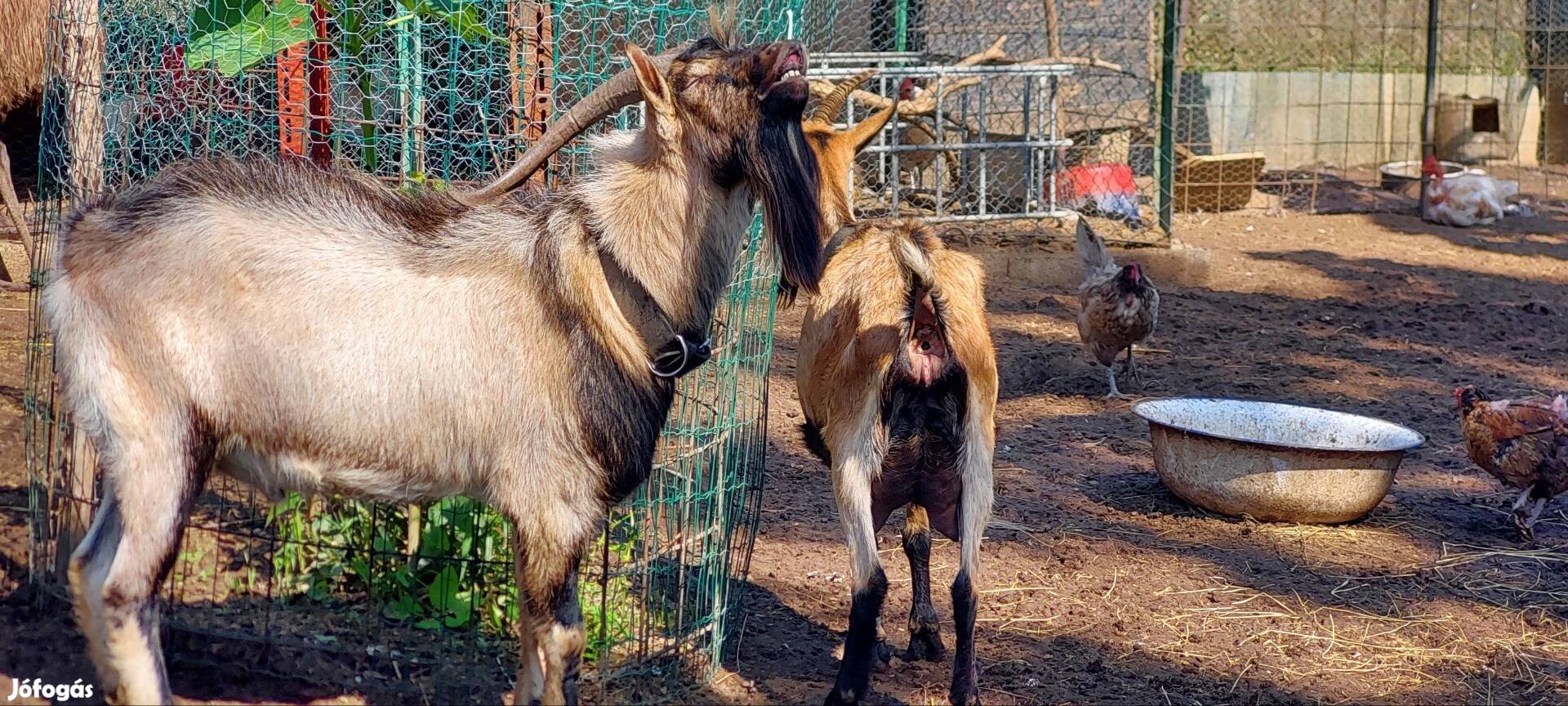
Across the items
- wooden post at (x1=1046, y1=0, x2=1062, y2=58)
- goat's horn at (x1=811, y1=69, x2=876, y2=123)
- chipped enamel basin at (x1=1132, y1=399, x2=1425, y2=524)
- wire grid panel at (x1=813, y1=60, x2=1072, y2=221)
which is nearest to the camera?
goat's horn at (x1=811, y1=69, x2=876, y2=123)

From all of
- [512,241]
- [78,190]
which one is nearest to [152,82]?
[78,190]

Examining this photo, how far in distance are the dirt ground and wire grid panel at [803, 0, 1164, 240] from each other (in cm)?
224

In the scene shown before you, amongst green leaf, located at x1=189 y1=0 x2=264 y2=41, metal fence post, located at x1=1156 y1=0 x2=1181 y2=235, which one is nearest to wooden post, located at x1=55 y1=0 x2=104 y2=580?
green leaf, located at x1=189 y1=0 x2=264 y2=41

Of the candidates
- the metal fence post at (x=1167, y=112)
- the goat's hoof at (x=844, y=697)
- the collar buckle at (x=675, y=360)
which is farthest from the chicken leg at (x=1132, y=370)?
the collar buckle at (x=675, y=360)

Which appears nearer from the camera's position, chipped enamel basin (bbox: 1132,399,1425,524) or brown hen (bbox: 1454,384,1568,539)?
chipped enamel basin (bbox: 1132,399,1425,524)

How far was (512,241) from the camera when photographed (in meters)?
3.35

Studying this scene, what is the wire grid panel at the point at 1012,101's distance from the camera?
10.7 meters

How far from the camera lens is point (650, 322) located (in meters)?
3.27

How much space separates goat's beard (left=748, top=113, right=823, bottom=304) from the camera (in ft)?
10.4

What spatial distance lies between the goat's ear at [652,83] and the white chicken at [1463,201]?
1124 cm

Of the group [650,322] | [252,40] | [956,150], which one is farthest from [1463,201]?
[252,40]

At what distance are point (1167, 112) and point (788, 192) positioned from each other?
322 inches

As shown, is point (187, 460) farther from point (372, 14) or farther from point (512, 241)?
point (372, 14)

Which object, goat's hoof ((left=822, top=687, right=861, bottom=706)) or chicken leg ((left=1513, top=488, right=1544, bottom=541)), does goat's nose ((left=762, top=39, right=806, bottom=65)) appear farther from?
chicken leg ((left=1513, top=488, right=1544, bottom=541))
